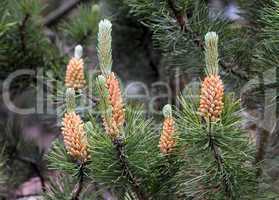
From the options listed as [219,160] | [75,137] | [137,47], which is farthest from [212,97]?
[137,47]

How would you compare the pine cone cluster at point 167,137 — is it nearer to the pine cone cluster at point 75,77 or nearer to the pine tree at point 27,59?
the pine cone cluster at point 75,77

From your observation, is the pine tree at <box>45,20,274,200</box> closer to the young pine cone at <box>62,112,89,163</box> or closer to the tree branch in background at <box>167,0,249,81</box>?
the young pine cone at <box>62,112,89,163</box>

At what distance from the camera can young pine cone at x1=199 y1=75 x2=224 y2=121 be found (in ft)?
2.55

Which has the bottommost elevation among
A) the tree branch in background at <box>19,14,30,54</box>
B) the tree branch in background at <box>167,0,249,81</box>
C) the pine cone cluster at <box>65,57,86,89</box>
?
the pine cone cluster at <box>65,57,86,89</box>

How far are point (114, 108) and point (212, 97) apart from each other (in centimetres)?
14

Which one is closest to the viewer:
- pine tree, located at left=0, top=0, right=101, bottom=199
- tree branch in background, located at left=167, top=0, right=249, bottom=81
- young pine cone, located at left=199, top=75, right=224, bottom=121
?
young pine cone, located at left=199, top=75, right=224, bottom=121

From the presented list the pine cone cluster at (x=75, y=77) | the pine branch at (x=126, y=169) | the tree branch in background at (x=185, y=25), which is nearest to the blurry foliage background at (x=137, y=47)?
the tree branch in background at (x=185, y=25)

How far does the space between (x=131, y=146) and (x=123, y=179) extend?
0.20ft

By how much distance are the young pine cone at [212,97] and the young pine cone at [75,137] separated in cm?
18

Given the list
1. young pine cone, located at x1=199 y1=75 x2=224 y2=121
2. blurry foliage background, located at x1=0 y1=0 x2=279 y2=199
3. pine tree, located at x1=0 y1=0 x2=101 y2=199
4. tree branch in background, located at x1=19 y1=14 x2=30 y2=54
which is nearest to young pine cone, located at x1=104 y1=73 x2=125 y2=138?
young pine cone, located at x1=199 y1=75 x2=224 y2=121

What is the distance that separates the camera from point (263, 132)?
42.6 inches

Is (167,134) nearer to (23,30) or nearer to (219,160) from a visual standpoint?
(219,160)

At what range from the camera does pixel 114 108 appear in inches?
32.2

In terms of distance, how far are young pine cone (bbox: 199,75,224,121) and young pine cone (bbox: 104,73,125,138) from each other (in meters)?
0.12
